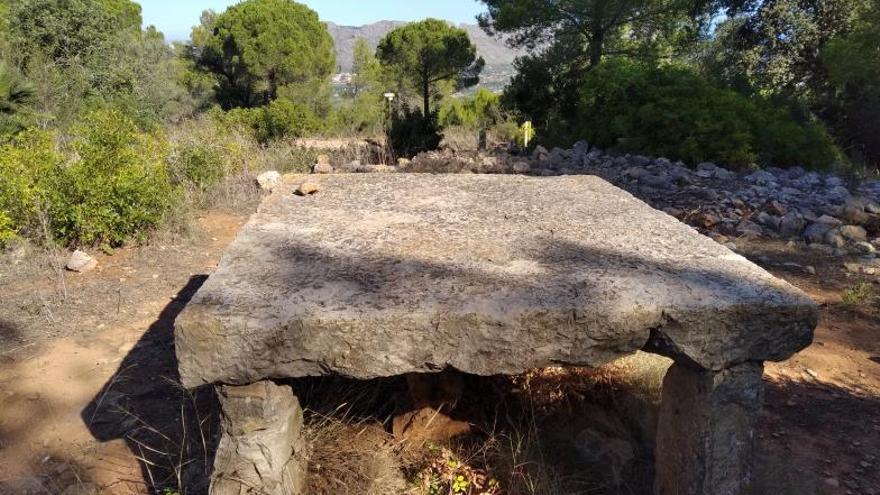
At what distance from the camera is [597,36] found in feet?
40.3

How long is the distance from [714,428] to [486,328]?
0.71 m

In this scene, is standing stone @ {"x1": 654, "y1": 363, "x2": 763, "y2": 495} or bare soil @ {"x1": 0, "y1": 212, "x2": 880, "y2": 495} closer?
standing stone @ {"x1": 654, "y1": 363, "x2": 763, "y2": 495}

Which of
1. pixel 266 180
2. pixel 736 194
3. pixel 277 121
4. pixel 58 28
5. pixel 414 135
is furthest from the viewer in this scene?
pixel 58 28

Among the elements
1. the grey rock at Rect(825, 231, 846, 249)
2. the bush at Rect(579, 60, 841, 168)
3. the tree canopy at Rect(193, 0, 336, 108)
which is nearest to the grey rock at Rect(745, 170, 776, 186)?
the bush at Rect(579, 60, 841, 168)

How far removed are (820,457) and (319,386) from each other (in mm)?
1992

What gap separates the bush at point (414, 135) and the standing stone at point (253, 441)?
8058 millimetres

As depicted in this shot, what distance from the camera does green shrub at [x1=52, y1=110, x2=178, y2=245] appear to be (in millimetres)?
4410

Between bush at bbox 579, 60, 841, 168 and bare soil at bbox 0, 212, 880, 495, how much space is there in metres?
3.31

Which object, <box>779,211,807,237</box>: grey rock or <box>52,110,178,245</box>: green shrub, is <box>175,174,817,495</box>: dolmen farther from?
<box>779,211,807,237</box>: grey rock

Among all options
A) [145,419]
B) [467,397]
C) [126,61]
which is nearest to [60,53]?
[126,61]

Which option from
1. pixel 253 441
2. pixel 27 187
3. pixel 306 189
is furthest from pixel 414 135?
pixel 253 441

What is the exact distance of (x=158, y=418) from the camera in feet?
8.59

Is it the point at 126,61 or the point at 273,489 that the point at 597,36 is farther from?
the point at 273,489

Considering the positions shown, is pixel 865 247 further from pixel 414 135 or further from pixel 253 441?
pixel 414 135
